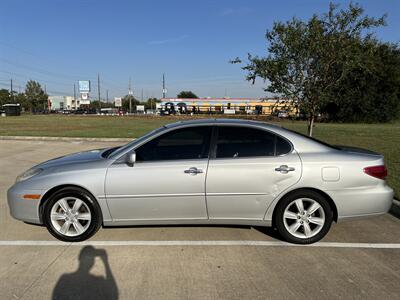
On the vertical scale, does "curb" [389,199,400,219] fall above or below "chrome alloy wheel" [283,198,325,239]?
below

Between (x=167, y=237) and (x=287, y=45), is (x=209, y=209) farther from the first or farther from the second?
(x=287, y=45)

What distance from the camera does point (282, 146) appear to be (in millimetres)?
4660

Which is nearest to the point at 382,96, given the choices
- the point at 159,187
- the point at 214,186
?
the point at 214,186

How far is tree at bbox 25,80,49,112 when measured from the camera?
109125mm

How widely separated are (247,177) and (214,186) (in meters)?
0.40

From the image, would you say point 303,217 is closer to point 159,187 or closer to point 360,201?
point 360,201

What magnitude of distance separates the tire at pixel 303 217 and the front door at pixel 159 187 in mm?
961

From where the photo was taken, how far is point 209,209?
4566 mm

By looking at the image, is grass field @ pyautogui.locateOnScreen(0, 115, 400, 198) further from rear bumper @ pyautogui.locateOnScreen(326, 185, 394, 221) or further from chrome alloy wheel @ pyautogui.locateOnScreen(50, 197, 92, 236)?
chrome alloy wheel @ pyautogui.locateOnScreen(50, 197, 92, 236)

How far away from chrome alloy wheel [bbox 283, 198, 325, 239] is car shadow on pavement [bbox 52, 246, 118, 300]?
218 cm

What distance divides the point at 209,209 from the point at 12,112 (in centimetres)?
6807

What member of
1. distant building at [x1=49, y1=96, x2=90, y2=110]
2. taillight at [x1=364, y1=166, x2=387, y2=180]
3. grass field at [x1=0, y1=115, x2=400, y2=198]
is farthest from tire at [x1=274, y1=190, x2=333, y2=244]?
distant building at [x1=49, y1=96, x2=90, y2=110]

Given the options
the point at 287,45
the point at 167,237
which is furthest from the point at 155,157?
the point at 287,45

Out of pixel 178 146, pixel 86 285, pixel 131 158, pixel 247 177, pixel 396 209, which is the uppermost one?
pixel 178 146
